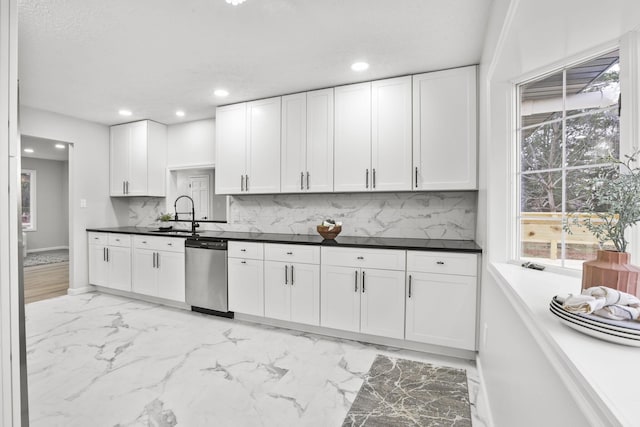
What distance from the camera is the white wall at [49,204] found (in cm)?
779

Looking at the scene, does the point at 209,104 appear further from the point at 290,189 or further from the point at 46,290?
the point at 46,290

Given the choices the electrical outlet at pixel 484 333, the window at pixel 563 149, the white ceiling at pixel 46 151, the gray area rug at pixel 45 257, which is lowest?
the gray area rug at pixel 45 257

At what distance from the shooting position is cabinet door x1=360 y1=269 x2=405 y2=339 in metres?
2.69

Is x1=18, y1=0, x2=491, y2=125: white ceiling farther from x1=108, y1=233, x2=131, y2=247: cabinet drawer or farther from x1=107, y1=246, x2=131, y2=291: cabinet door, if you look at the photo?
x1=107, y1=246, x2=131, y2=291: cabinet door

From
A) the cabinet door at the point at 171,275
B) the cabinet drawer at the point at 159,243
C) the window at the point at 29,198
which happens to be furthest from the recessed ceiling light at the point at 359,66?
the window at the point at 29,198

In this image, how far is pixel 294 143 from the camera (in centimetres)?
343

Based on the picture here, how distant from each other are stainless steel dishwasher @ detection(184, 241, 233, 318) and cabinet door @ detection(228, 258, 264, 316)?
0.32 ft

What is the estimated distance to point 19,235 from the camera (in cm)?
113

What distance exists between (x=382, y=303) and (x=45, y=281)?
17.8 feet

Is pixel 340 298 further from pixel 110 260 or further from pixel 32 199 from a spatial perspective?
pixel 32 199

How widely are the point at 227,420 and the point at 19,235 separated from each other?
4.58 feet

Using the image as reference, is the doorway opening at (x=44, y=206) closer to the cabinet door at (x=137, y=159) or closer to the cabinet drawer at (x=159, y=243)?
the cabinet door at (x=137, y=159)

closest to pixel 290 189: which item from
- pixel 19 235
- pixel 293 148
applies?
pixel 293 148

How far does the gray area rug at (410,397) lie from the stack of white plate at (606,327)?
132cm
